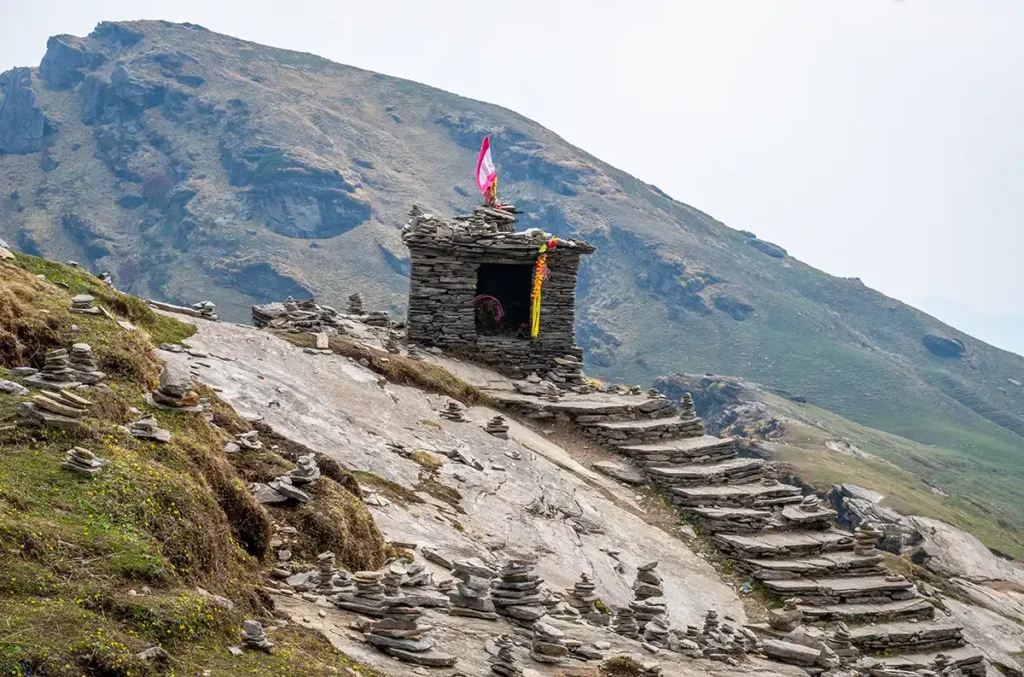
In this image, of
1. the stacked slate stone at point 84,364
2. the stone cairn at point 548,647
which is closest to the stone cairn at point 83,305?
the stacked slate stone at point 84,364

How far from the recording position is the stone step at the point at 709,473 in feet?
81.7

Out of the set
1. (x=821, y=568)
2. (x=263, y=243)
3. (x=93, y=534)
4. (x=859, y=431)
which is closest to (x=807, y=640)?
(x=821, y=568)

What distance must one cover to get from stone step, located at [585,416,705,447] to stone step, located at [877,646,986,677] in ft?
25.5

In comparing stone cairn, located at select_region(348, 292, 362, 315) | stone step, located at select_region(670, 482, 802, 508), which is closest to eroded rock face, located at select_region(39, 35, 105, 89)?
stone cairn, located at select_region(348, 292, 362, 315)

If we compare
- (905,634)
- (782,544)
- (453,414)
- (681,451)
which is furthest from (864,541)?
(453,414)

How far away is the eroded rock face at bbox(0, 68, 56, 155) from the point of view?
168 meters

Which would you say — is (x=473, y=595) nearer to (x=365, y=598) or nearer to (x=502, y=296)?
(x=365, y=598)

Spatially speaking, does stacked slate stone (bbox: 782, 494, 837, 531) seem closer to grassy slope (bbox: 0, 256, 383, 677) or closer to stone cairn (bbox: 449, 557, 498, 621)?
stone cairn (bbox: 449, 557, 498, 621)

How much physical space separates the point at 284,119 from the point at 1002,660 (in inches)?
6416

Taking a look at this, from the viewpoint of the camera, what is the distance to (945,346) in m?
164

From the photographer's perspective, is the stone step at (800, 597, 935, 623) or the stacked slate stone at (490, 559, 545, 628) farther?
the stone step at (800, 597, 935, 623)

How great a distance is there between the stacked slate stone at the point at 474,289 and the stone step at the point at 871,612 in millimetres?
10633

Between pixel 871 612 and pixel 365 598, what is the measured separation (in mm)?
13787

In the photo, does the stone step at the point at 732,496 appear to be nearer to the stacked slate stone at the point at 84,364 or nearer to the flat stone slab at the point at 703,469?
the flat stone slab at the point at 703,469
